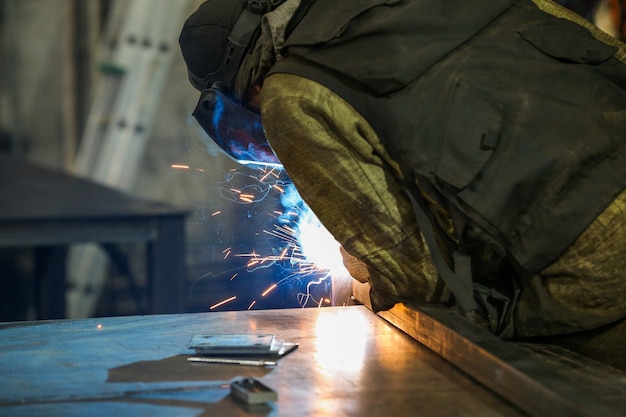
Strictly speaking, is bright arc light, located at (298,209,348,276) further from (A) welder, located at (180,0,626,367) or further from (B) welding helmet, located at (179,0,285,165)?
(A) welder, located at (180,0,626,367)

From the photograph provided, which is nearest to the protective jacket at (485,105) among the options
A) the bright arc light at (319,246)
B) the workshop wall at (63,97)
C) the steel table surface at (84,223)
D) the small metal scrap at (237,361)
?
the small metal scrap at (237,361)

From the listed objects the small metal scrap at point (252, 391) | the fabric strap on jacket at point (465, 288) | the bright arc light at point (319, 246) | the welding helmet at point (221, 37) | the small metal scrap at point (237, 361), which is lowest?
the small metal scrap at point (252, 391)

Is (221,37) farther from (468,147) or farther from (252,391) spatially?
(252,391)

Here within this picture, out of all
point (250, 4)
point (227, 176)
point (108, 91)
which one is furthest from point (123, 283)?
point (250, 4)

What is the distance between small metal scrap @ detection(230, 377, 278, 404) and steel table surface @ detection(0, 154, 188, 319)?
398 cm

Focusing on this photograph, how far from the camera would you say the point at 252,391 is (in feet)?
6.13

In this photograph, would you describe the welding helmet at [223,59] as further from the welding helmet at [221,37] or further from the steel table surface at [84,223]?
the steel table surface at [84,223]

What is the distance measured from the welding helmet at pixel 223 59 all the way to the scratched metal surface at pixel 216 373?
0.55m

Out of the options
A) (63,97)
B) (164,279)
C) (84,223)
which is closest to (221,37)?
(84,223)

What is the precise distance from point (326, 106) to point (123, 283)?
5.47 m

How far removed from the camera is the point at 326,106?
6.93ft

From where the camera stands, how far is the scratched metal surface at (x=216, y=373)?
1853 mm

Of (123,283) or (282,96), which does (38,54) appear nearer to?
(123,283)

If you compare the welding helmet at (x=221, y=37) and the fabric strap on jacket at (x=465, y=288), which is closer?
the fabric strap on jacket at (x=465, y=288)
